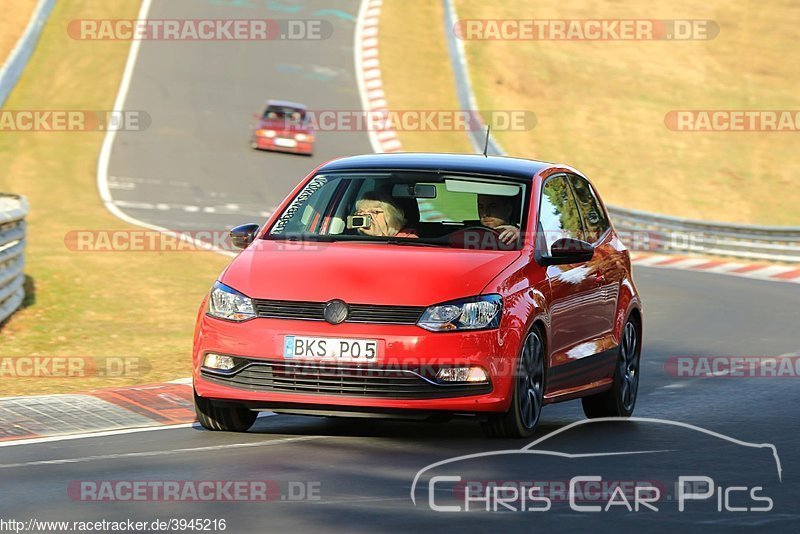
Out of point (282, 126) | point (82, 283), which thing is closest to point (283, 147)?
point (282, 126)

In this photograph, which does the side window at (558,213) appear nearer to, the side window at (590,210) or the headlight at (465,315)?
the side window at (590,210)

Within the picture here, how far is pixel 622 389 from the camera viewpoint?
429 inches

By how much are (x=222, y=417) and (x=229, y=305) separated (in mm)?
766

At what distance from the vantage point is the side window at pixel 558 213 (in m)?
10.0

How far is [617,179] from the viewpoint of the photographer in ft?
123

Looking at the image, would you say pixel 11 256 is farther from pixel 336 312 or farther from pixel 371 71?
pixel 371 71

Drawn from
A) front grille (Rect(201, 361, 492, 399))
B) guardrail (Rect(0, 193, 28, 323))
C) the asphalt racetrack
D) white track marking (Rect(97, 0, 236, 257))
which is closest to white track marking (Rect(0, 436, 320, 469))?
the asphalt racetrack

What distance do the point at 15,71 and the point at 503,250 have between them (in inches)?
1321

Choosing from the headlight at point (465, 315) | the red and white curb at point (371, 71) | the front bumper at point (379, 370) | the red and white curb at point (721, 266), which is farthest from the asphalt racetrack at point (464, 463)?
the red and white curb at point (371, 71)

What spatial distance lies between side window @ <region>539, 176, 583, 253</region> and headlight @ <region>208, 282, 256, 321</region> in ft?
6.58

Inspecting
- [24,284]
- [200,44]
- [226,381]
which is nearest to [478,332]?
[226,381]

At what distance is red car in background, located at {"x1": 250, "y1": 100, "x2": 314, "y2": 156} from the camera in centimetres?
3594

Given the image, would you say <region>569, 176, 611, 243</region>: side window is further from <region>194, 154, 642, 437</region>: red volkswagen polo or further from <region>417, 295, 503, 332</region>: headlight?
<region>417, 295, 503, 332</region>: headlight

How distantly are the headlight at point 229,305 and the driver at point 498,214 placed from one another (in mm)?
1708
